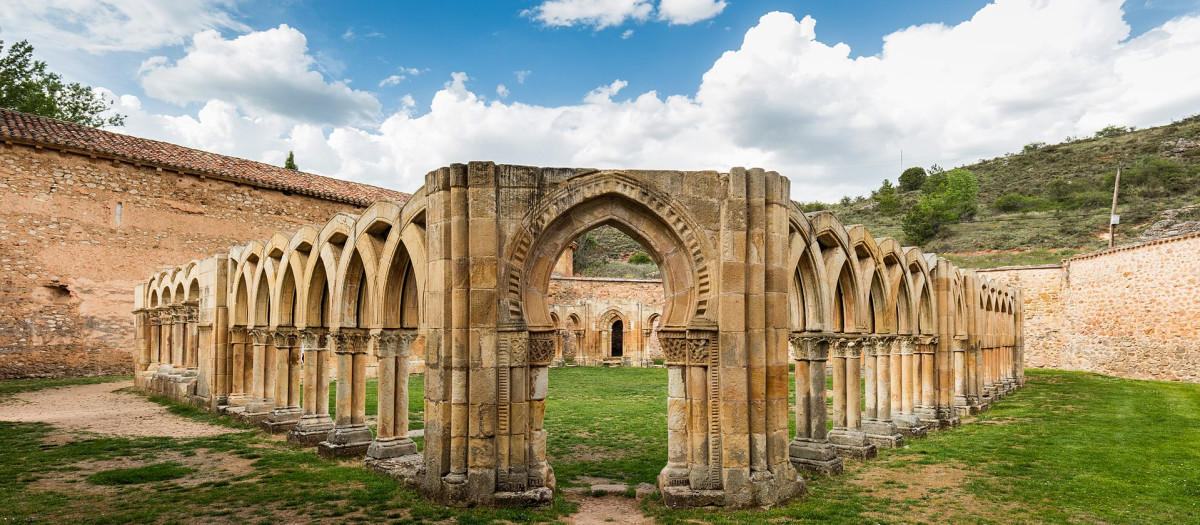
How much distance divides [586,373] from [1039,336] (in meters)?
24.0

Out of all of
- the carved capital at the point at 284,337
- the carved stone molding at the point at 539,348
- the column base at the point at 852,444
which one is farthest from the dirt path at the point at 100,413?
the column base at the point at 852,444

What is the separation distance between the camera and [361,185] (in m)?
34.1

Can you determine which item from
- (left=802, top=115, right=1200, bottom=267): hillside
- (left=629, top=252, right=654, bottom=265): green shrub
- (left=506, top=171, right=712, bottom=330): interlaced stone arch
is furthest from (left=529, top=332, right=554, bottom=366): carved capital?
(left=629, top=252, right=654, bottom=265): green shrub

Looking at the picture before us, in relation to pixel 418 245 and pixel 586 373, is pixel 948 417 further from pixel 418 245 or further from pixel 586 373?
pixel 586 373

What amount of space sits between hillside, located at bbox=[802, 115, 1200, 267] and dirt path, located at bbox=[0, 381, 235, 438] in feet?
147

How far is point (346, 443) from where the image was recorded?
10.2 metres

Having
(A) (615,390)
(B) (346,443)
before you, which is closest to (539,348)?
(B) (346,443)

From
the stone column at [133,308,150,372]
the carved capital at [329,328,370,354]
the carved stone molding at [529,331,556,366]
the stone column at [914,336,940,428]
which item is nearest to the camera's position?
the carved stone molding at [529,331,556,366]

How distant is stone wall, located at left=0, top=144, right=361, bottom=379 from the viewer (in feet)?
72.5

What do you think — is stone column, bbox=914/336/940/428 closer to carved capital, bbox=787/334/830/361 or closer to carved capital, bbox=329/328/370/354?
carved capital, bbox=787/334/830/361

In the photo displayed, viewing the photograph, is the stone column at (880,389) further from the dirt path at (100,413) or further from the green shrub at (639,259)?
the green shrub at (639,259)

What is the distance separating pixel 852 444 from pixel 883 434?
1385 mm

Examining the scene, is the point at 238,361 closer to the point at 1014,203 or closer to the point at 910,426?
the point at 910,426

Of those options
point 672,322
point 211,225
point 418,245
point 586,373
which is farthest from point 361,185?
point 672,322
